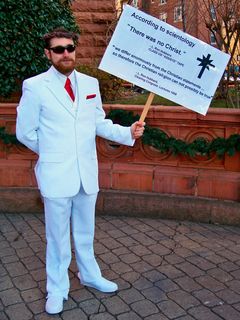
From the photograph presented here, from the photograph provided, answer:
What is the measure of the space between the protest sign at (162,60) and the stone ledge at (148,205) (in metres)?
1.97

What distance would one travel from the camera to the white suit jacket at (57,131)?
3.07 meters

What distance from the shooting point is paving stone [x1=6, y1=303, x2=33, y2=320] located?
328 centimetres

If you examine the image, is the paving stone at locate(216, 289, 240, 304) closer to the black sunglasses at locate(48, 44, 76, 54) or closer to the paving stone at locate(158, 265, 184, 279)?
the paving stone at locate(158, 265, 184, 279)

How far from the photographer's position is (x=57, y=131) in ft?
10.2

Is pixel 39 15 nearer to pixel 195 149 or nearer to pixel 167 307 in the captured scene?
pixel 195 149

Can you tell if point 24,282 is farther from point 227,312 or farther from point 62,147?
point 227,312

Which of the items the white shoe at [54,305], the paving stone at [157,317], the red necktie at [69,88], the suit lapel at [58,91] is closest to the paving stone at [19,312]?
the white shoe at [54,305]

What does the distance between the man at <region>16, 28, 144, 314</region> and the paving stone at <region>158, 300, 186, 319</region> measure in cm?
74

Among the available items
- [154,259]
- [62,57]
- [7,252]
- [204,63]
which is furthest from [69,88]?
[7,252]

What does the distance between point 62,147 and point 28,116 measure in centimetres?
31

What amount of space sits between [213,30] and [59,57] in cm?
578

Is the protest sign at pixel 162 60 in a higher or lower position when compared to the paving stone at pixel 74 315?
higher

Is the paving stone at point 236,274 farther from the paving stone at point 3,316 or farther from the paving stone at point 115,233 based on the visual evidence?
the paving stone at point 3,316

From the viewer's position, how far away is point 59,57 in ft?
10.0
